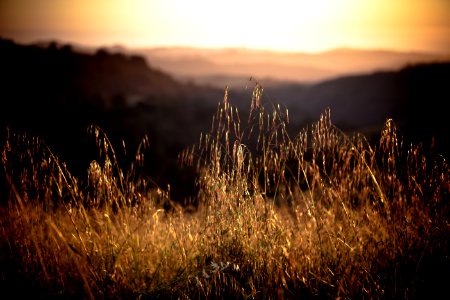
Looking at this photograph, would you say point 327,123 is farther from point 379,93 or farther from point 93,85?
point 379,93

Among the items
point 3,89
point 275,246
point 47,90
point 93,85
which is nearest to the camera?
point 275,246

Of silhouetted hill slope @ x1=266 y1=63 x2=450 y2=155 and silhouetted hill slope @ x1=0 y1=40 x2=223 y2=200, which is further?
silhouetted hill slope @ x1=266 y1=63 x2=450 y2=155

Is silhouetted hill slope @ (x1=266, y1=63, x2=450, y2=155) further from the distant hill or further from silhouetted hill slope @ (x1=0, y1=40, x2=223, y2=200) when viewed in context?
silhouetted hill slope @ (x1=0, y1=40, x2=223, y2=200)

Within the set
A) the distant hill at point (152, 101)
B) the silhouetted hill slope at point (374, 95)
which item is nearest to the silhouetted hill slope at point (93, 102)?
the distant hill at point (152, 101)

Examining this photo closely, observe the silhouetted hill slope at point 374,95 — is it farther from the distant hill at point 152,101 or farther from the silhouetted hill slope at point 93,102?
the silhouetted hill slope at point 93,102

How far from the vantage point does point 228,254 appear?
1816mm

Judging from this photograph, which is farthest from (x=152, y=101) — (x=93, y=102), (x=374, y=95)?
(x=374, y=95)

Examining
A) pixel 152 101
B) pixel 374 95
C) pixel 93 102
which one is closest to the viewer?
pixel 93 102

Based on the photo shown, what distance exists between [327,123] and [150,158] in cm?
1913

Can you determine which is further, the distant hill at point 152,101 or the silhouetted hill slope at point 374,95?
the silhouetted hill slope at point 374,95

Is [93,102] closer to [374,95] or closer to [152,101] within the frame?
[152,101]

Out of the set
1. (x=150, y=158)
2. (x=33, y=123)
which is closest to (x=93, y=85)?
(x=33, y=123)

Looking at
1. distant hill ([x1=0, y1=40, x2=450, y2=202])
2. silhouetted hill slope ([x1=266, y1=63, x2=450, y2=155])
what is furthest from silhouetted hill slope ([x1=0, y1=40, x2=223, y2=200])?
silhouetted hill slope ([x1=266, y1=63, x2=450, y2=155])

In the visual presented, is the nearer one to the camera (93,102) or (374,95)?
(93,102)
